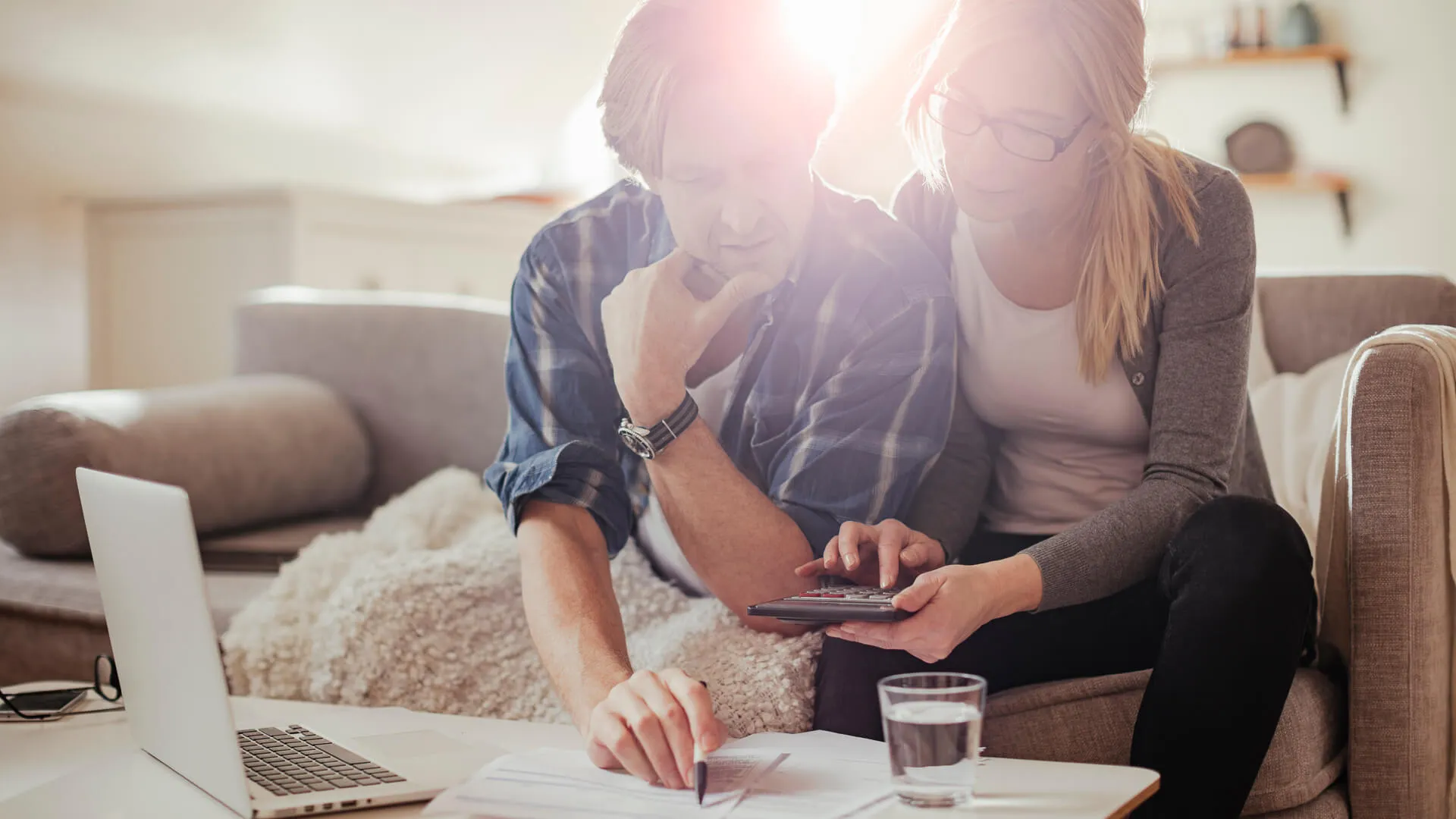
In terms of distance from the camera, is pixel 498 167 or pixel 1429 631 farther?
pixel 498 167

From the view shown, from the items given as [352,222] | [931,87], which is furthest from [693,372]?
[352,222]

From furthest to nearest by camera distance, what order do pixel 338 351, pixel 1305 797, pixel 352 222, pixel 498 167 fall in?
pixel 498 167 → pixel 352 222 → pixel 338 351 → pixel 1305 797

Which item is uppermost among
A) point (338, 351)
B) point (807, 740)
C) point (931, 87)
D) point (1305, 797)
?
point (931, 87)

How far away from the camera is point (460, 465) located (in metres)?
2.03

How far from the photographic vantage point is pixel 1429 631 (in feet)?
3.36

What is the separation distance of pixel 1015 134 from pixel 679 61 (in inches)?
11.8

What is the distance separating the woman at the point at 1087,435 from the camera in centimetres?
90

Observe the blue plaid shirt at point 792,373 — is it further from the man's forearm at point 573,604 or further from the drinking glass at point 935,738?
the drinking glass at point 935,738

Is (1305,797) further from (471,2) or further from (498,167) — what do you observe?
(498,167)

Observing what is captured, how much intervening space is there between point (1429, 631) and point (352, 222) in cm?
235

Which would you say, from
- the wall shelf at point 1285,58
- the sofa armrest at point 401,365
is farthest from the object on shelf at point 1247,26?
the sofa armrest at point 401,365

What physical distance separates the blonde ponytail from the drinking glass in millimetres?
553

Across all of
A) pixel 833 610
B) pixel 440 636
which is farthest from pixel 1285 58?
pixel 833 610

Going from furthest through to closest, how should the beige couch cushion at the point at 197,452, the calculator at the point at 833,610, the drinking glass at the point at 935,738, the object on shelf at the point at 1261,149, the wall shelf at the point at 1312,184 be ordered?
the object on shelf at the point at 1261,149
the wall shelf at the point at 1312,184
the beige couch cushion at the point at 197,452
the calculator at the point at 833,610
the drinking glass at the point at 935,738
